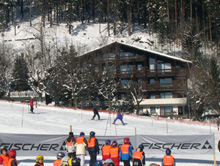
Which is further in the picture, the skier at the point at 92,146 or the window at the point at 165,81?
the window at the point at 165,81

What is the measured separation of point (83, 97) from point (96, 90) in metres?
2.12

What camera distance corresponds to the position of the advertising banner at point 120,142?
1338 cm

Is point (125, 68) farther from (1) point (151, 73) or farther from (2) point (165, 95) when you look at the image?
(2) point (165, 95)

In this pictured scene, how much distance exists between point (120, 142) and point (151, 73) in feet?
123

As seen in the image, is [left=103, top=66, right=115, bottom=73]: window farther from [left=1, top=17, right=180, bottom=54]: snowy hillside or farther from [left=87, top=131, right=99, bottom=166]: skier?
[left=87, top=131, right=99, bottom=166]: skier

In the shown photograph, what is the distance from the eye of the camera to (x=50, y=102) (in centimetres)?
5944

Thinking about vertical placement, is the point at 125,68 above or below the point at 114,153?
above

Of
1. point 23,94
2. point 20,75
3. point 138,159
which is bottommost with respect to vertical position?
point 138,159

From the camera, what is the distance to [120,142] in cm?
1362

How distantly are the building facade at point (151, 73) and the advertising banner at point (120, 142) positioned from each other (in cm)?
3481

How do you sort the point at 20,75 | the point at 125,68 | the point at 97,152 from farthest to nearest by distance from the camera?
the point at 20,75 < the point at 125,68 < the point at 97,152

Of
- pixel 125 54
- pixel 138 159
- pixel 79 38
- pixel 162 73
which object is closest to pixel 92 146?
pixel 138 159

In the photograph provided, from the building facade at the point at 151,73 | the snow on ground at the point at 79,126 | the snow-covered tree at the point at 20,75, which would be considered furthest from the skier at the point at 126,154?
the snow-covered tree at the point at 20,75

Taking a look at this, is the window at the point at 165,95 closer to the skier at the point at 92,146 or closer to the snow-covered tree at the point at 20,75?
the snow-covered tree at the point at 20,75
